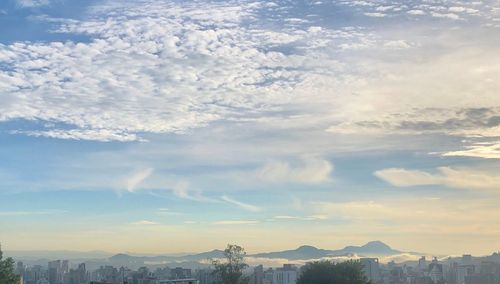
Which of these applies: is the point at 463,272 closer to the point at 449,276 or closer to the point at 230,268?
the point at 449,276

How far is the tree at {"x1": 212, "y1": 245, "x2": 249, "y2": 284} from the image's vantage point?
212 feet

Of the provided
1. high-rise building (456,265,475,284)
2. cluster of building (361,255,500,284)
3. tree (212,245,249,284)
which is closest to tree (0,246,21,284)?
tree (212,245,249,284)

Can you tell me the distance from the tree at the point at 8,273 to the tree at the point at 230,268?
19490 millimetres

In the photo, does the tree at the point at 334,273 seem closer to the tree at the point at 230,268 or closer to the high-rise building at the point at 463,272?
the tree at the point at 230,268

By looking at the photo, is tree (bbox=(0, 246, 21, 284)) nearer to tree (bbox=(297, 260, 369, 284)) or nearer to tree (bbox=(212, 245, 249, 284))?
tree (bbox=(212, 245, 249, 284))

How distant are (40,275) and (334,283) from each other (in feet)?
429

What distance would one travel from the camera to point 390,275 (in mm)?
178625

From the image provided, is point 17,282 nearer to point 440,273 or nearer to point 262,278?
point 262,278

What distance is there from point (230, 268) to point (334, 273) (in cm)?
1309

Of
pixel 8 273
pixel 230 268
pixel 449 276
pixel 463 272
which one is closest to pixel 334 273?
pixel 230 268

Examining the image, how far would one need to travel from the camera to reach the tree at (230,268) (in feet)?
212

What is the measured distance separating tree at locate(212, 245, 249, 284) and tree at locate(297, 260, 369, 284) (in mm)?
10793

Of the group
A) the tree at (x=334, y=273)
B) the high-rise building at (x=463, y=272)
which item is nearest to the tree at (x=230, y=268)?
the tree at (x=334, y=273)

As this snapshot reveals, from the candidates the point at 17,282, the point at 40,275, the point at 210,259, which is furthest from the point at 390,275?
the point at 17,282
